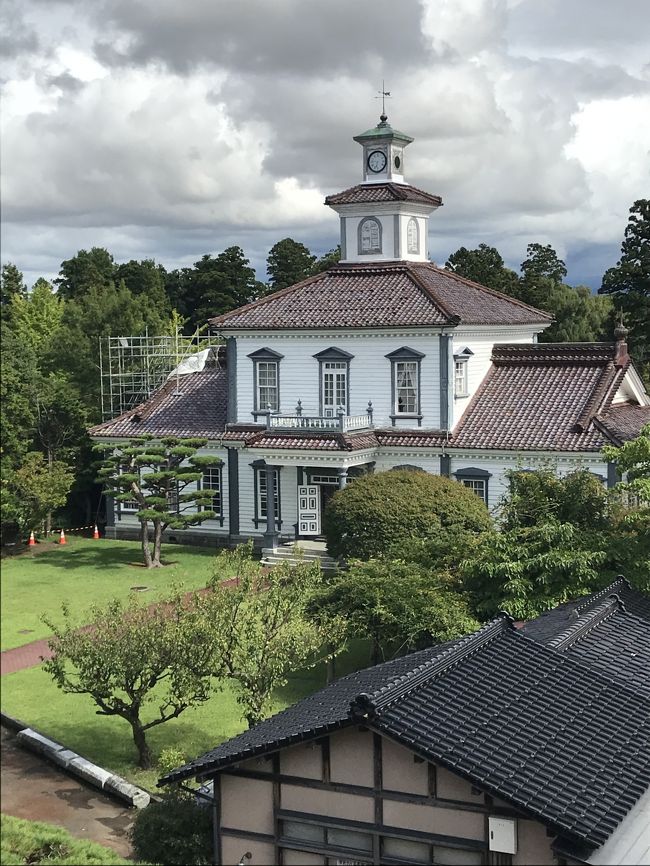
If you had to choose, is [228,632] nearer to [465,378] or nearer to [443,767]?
[443,767]

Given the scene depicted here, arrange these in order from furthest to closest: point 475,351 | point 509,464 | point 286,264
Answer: point 286,264, point 475,351, point 509,464

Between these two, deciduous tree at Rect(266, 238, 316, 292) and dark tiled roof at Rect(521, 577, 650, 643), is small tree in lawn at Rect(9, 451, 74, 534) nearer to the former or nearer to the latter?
dark tiled roof at Rect(521, 577, 650, 643)

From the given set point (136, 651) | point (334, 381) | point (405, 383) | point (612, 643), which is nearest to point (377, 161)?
point (334, 381)

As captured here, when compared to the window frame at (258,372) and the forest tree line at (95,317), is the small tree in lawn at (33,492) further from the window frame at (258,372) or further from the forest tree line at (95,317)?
the window frame at (258,372)

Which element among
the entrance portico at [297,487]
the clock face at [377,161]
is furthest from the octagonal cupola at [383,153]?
the entrance portico at [297,487]

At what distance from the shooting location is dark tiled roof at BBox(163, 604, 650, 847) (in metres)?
9.44

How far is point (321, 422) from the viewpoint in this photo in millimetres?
26375

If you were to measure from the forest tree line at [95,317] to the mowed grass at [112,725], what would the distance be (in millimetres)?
2256

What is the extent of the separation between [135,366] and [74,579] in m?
18.7

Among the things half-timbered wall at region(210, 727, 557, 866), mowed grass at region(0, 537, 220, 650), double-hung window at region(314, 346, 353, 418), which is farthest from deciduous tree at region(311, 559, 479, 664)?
double-hung window at region(314, 346, 353, 418)

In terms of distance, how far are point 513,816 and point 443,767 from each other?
27.4 inches

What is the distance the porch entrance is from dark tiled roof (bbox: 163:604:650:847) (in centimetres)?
1373

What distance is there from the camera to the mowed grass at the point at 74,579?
604 cm

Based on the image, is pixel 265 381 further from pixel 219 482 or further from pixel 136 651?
pixel 136 651
